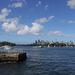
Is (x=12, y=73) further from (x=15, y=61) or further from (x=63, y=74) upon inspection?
(x=15, y=61)

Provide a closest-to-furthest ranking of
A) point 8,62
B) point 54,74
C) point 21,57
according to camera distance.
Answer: point 54,74
point 8,62
point 21,57

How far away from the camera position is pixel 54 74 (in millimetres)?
61812

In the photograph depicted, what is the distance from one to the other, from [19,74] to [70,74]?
1343 centimetres

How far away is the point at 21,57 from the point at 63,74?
39.5 metres

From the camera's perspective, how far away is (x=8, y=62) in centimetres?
9112

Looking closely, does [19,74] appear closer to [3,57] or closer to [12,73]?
[12,73]

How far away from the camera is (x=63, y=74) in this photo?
203 feet

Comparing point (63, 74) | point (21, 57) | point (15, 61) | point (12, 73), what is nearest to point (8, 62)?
point (15, 61)

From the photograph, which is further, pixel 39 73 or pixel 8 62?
pixel 8 62

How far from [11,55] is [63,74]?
3591cm

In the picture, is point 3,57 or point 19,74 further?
point 3,57

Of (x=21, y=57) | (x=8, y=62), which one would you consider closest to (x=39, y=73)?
(x=8, y=62)

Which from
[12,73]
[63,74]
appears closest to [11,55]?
[12,73]

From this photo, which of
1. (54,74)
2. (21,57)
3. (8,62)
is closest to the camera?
(54,74)
